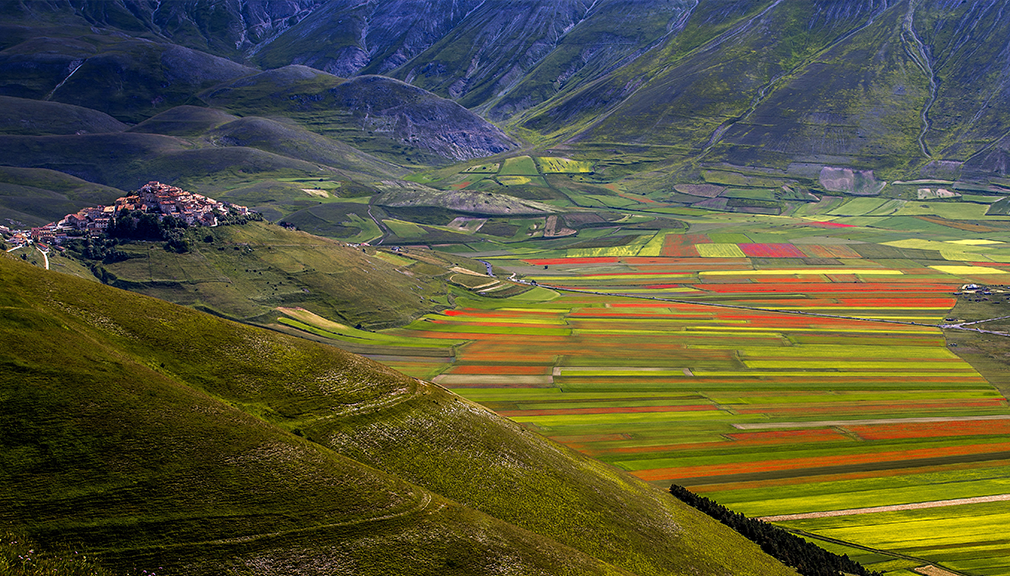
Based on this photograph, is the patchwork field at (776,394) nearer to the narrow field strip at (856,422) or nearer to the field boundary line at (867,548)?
the field boundary line at (867,548)

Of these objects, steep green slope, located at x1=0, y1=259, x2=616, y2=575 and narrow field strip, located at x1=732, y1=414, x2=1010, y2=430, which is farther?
narrow field strip, located at x1=732, y1=414, x2=1010, y2=430

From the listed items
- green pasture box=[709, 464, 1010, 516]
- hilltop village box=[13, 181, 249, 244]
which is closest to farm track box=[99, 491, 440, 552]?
green pasture box=[709, 464, 1010, 516]

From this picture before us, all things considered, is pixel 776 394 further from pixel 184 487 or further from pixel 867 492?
pixel 184 487

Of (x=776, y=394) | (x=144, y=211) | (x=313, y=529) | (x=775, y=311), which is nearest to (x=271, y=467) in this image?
(x=313, y=529)

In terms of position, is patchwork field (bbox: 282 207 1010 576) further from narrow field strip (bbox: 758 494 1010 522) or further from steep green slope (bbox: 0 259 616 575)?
steep green slope (bbox: 0 259 616 575)

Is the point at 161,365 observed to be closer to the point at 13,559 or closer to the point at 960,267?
the point at 13,559

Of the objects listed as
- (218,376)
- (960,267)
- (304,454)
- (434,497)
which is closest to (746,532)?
(434,497)
